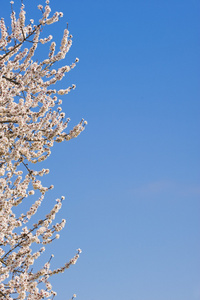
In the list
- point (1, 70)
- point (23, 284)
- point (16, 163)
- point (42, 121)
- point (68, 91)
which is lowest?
point (23, 284)

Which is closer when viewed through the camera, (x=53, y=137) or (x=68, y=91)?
(x=53, y=137)

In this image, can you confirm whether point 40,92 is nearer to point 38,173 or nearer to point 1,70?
→ point 1,70

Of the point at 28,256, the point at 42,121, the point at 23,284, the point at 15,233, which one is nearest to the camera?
the point at 23,284

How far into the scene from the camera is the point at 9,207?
1009 cm

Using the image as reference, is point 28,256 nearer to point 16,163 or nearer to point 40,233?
point 40,233

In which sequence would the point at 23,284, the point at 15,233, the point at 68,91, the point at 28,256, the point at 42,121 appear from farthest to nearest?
the point at 68,91 < the point at 42,121 < the point at 15,233 < the point at 28,256 < the point at 23,284

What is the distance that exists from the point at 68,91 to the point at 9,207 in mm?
4330

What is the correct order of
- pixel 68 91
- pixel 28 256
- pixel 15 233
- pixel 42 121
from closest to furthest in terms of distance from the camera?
pixel 28 256 → pixel 15 233 → pixel 42 121 → pixel 68 91

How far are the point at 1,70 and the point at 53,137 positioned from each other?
7.84 ft

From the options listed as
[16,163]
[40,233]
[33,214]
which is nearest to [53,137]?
[16,163]

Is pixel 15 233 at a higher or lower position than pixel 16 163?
lower

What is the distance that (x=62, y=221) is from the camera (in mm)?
10133

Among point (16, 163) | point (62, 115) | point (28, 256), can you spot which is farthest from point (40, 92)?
point (28, 256)

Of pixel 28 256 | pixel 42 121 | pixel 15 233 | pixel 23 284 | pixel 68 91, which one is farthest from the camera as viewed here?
pixel 68 91
